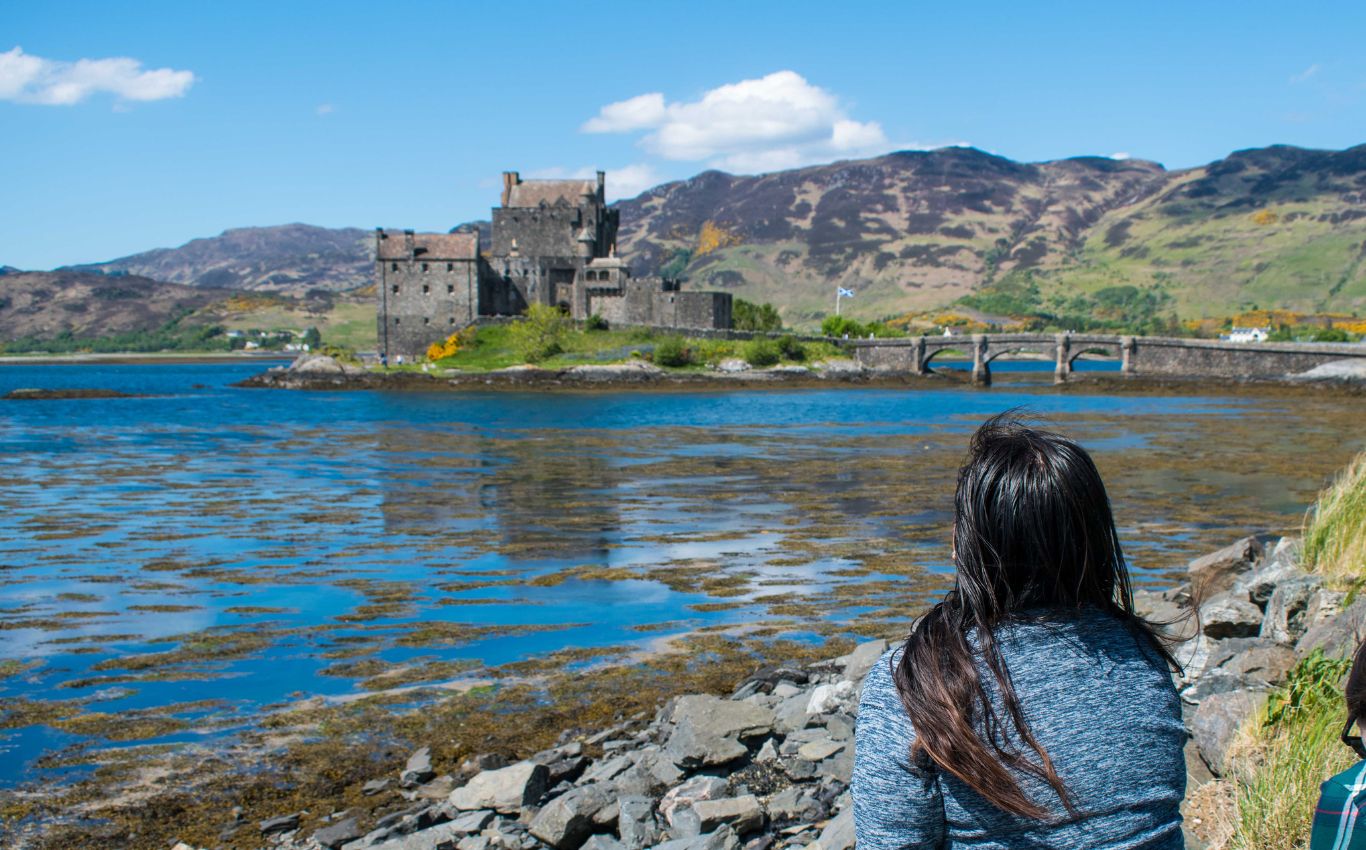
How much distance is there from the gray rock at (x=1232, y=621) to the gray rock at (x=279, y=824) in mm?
7254

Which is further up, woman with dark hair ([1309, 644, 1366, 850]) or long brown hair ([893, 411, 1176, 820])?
long brown hair ([893, 411, 1176, 820])

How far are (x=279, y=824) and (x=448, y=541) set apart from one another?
1064 centimetres

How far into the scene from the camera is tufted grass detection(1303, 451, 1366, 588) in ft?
28.8

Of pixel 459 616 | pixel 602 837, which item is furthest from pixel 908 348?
pixel 602 837

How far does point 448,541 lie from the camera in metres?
18.0

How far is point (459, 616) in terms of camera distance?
1298cm

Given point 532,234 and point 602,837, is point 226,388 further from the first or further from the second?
point 602,837

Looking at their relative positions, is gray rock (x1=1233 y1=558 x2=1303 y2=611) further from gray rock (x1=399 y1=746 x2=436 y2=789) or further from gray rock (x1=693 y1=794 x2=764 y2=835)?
gray rock (x1=399 y1=746 x2=436 y2=789)

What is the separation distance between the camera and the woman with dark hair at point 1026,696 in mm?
2250

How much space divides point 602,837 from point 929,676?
16.5 feet

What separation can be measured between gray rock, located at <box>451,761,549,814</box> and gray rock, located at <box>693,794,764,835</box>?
149 centimetres

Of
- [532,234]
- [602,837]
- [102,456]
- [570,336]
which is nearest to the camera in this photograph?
[602,837]

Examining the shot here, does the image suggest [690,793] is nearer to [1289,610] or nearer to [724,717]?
[724,717]

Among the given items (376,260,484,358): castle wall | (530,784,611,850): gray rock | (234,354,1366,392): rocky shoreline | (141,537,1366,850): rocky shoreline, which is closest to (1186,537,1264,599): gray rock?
(141,537,1366,850): rocky shoreline
